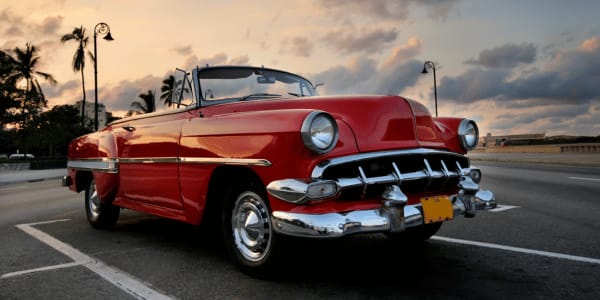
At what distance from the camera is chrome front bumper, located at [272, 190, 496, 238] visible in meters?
2.86

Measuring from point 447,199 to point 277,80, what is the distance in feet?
7.60

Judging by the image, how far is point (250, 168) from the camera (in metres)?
3.30

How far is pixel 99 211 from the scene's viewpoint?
18.8ft

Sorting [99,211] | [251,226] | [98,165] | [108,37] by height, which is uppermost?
[108,37]

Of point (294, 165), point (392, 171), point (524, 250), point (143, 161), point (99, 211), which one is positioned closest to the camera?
point (294, 165)

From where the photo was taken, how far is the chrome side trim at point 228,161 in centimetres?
320

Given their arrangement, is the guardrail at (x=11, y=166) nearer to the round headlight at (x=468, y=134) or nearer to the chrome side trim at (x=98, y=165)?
the chrome side trim at (x=98, y=165)

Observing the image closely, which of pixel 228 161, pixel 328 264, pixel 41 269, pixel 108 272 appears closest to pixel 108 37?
pixel 41 269

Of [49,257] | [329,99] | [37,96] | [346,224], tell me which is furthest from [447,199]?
[37,96]

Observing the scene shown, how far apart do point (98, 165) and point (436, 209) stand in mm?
3988

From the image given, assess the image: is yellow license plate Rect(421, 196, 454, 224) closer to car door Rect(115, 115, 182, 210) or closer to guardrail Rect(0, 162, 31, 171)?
car door Rect(115, 115, 182, 210)

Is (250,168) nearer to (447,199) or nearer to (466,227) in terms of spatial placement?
(447,199)

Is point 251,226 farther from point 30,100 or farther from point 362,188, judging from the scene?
point 30,100

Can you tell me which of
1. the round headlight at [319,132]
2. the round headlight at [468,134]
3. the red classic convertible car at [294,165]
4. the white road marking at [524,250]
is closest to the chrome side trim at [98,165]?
the red classic convertible car at [294,165]
